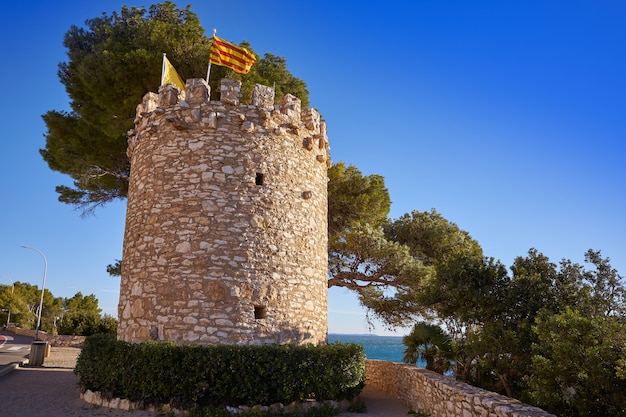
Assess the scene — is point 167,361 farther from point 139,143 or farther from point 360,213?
point 360,213

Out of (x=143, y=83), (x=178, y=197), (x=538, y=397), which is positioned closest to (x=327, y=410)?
(x=538, y=397)

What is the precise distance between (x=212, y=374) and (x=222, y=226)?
10.0ft

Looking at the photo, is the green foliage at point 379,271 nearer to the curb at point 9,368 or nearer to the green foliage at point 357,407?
the green foliage at point 357,407

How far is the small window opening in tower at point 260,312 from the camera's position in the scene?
9.41m

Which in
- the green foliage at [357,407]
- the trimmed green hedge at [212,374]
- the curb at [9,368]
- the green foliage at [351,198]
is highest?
the green foliage at [351,198]

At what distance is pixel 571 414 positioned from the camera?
7.23m

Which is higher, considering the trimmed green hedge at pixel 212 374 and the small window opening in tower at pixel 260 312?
the small window opening in tower at pixel 260 312

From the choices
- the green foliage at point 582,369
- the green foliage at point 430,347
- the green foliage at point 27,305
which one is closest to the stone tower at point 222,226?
the green foliage at point 430,347

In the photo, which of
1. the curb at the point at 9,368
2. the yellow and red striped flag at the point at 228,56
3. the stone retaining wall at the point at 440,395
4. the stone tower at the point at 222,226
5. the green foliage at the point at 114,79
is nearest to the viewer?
the stone retaining wall at the point at 440,395

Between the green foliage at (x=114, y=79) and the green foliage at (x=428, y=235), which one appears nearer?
the green foliage at (x=114, y=79)

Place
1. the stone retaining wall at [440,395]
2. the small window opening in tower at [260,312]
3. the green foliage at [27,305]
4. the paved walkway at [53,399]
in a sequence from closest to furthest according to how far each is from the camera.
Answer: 1. the stone retaining wall at [440,395]
2. the paved walkway at [53,399]
3. the small window opening in tower at [260,312]
4. the green foliage at [27,305]

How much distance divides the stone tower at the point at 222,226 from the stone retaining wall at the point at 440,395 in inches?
98.2

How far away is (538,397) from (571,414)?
516 mm

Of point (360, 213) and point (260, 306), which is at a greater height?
point (360, 213)
